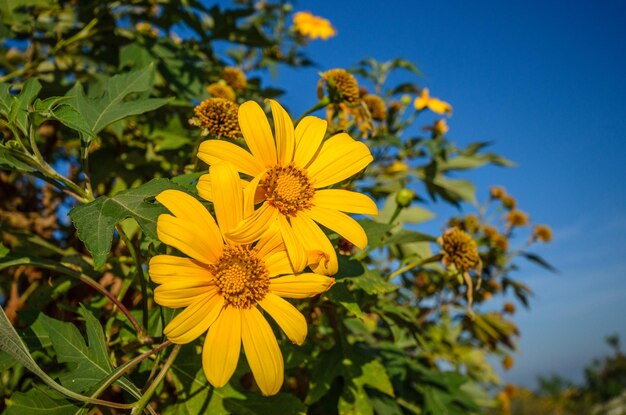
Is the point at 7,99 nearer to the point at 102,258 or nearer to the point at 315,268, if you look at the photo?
the point at 102,258

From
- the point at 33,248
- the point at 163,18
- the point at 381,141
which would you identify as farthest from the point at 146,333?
the point at 163,18

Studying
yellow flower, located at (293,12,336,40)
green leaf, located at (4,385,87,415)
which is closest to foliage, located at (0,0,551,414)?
green leaf, located at (4,385,87,415)

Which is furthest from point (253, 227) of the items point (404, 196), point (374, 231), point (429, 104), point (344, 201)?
point (429, 104)

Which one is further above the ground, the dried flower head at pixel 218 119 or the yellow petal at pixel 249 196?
the dried flower head at pixel 218 119

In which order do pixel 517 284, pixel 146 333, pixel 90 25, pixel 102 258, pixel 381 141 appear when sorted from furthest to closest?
1. pixel 517 284
2. pixel 381 141
3. pixel 90 25
4. pixel 146 333
5. pixel 102 258

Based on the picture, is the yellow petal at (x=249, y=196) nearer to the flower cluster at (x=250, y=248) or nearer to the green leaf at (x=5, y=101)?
the flower cluster at (x=250, y=248)

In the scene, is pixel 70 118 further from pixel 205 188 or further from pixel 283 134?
pixel 283 134

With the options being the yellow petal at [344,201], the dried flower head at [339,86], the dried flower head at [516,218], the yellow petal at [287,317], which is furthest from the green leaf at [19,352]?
the dried flower head at [516,218]
